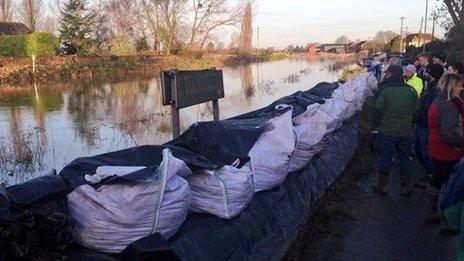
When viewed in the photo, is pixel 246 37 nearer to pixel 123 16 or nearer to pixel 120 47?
pixel 123 16

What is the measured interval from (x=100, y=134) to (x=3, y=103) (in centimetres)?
939

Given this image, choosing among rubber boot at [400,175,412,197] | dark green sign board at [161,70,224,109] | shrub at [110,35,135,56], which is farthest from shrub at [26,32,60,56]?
→ rubber boot at [400,175,412,197]

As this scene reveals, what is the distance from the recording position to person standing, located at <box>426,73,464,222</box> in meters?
4.96

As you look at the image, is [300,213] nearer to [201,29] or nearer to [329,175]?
[329,175]

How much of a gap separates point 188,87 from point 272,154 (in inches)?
66.5

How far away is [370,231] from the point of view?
5145mm

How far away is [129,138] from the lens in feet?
38.9

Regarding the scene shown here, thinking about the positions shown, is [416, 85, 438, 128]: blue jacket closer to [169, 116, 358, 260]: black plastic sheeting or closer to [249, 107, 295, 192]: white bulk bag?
[169, 116, 358, 260]: black plastic sheeting

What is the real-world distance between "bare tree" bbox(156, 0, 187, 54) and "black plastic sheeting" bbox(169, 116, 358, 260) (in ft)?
172

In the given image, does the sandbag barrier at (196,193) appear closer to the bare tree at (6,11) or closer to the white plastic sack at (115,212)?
the white plastic sack at (115,212)

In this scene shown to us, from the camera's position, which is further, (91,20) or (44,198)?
(91,20)

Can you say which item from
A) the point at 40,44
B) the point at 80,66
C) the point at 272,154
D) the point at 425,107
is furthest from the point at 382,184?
the point at 40,44

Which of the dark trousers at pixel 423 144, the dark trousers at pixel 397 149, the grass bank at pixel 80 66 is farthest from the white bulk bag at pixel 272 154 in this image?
the grass bank at pixel 80 66

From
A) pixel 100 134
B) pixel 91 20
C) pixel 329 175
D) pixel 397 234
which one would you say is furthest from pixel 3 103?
pixel 91 20
